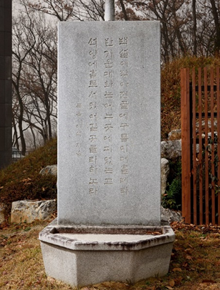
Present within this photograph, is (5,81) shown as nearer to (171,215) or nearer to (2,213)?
(2,213)

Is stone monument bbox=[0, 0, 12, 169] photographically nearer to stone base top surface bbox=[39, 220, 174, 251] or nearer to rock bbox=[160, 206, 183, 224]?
rock bbox=[160, 206, 183, 224]

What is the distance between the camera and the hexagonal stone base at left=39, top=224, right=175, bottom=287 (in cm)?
308

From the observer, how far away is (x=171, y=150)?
6.64 m

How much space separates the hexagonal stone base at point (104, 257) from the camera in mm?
3078

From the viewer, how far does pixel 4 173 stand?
8.97m

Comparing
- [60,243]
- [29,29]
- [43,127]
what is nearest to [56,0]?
[29,29]

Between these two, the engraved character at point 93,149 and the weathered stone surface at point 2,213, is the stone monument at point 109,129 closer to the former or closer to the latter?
the engraved character at point 93,149

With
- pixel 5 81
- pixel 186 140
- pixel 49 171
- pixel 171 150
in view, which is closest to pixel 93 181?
pixel 186 140

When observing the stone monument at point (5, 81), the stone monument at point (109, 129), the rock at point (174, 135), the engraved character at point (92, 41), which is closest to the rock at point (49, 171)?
the rock at point (174, 135)

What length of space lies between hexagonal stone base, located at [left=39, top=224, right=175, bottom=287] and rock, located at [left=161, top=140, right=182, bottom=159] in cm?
330

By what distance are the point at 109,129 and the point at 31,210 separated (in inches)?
122

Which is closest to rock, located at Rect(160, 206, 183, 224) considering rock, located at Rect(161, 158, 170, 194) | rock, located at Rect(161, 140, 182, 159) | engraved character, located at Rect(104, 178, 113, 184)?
rock, located at Rect(161, 158, 170, 194)

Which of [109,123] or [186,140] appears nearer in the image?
[109,123]

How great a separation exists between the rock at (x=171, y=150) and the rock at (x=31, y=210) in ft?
7.05
